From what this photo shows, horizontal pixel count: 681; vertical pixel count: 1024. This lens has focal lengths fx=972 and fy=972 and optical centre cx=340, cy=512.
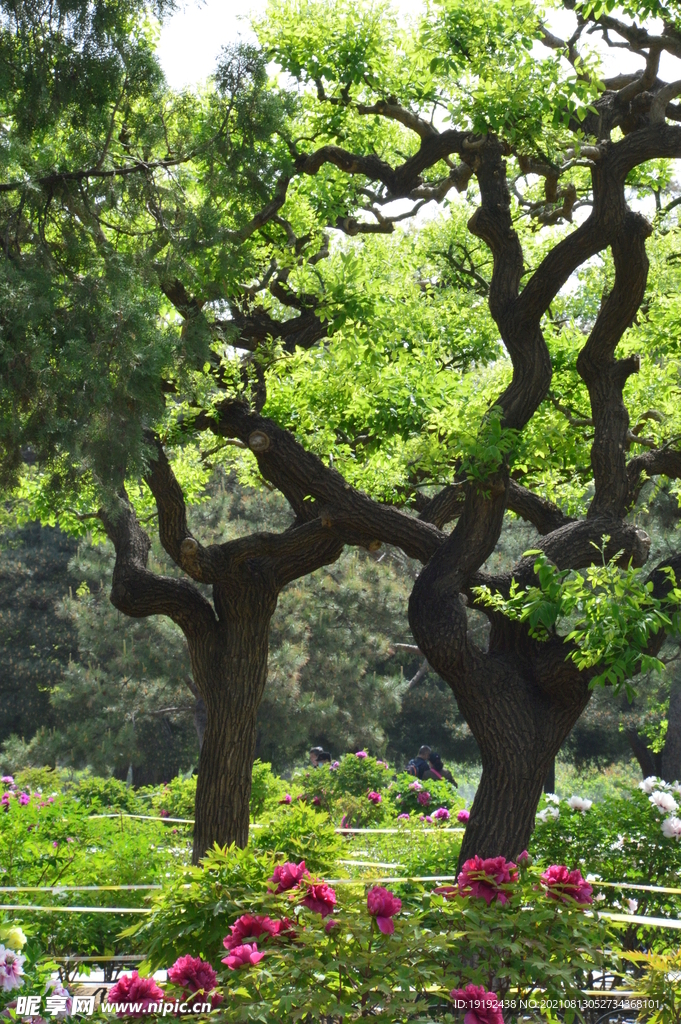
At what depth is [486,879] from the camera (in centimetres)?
334

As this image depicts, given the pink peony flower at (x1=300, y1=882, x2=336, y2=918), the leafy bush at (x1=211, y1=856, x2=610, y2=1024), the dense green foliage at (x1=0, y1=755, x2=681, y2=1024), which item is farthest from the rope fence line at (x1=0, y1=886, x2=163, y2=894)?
the pink peony flower at (x1=300, y1=882, x2=336, y2=918)

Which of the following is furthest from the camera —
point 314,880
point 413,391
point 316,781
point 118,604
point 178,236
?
point 316,781

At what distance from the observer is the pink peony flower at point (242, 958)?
2.84m

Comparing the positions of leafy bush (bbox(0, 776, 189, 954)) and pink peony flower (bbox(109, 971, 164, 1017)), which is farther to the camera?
leafy bush (bbox(0, 776, 189, 954))

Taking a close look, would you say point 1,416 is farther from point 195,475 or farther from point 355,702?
point 355,702

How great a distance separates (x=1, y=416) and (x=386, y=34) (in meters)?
4.89

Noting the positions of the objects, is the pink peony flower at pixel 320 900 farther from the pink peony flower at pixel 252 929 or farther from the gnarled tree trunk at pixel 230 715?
the gnarled tree trunk at pixel 230 715

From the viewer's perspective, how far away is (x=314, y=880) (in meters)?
3.29

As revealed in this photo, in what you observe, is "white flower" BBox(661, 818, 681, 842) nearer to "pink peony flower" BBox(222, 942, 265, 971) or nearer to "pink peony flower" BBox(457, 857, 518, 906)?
"pink peony flower" BBox(457, 857, 518, 906)

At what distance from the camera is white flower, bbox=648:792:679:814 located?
6.45 metres

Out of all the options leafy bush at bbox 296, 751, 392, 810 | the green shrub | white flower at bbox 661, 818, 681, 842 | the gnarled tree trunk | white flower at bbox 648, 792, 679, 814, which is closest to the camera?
white flower at bbox 661, 818, 681, 842

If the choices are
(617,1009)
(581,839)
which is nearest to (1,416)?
(617,1009)

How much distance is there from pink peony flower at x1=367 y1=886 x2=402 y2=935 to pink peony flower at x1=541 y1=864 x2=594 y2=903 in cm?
67

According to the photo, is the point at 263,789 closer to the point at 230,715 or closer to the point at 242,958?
the point at 230,715
